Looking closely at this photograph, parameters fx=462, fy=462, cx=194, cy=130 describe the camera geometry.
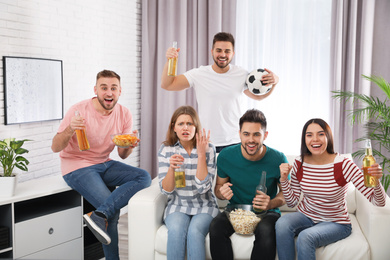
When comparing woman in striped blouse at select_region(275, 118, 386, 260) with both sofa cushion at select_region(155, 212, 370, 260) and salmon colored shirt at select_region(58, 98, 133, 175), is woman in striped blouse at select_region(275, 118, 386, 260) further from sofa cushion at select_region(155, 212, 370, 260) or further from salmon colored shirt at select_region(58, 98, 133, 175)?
salmon colored shirt at select_region(58, 98, 133, 175)

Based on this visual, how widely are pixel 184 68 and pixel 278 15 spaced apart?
1068mm

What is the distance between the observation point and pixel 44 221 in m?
2.89

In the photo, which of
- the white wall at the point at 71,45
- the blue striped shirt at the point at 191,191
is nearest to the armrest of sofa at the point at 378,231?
the blue striped shirt at the point at 191,191

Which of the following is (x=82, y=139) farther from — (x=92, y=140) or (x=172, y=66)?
(x=172, y=66)

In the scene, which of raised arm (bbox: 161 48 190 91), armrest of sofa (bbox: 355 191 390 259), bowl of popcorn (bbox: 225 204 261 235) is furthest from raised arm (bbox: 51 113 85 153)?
armrest of sofa (bbox: 355 191 390 259)

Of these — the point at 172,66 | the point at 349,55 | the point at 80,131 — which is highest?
the point at 349,55

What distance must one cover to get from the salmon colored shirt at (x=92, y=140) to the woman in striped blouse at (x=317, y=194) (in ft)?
4.09

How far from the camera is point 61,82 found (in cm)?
367

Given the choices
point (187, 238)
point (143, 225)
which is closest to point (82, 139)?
point (143, 225)

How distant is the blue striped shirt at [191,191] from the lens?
8.93ft

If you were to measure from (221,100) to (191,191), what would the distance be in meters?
0.81

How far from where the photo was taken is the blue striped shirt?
2.72 meters

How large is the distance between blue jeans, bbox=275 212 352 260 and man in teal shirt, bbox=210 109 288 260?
0.05 meters

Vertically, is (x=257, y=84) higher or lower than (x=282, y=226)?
higher
